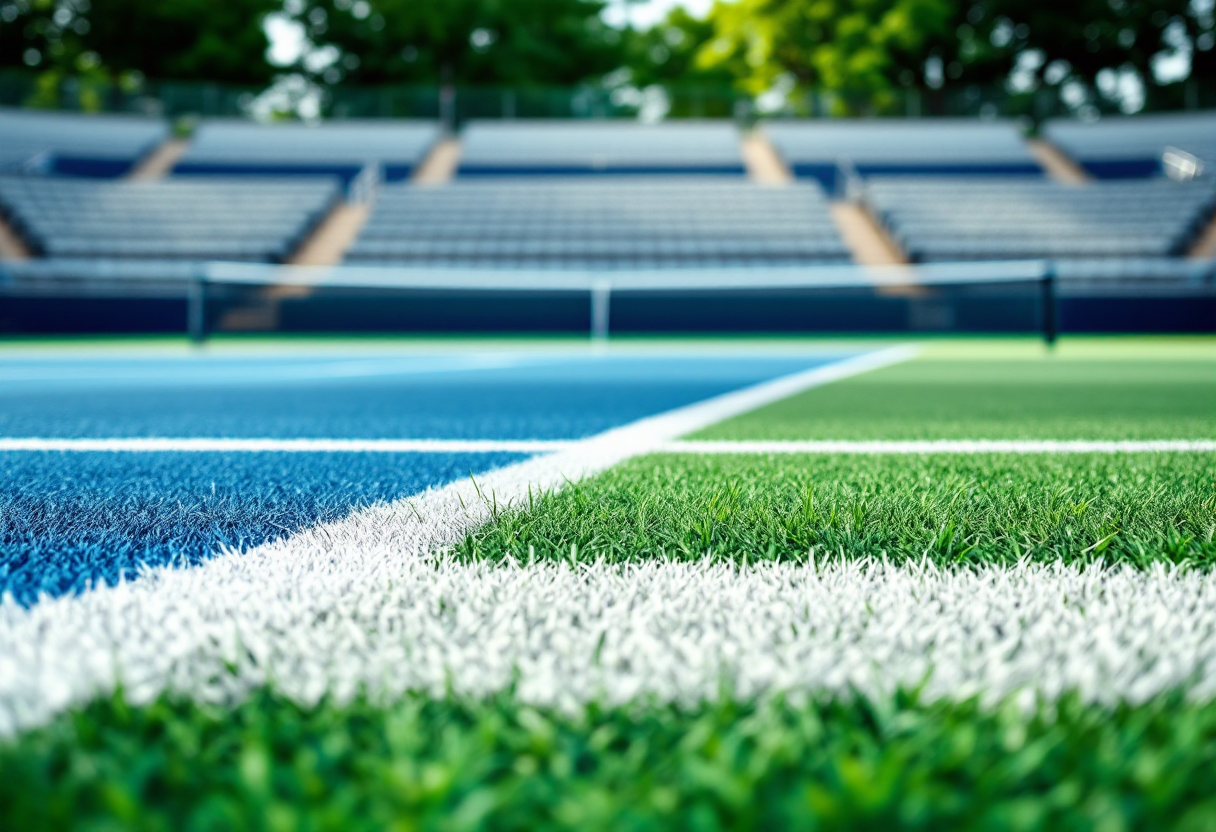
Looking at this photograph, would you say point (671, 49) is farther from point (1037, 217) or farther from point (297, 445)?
point (297, 445)

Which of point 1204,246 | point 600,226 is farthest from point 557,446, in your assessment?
point 1204,246

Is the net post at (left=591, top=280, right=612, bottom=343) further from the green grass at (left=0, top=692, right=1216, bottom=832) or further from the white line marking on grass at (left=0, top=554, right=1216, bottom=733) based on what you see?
the green grass at (left=0, top=692, right=1216, bottom=832)

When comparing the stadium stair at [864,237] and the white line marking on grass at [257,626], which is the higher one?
the stadium stair at [864,237]

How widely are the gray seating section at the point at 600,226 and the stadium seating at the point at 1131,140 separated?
26.2ft

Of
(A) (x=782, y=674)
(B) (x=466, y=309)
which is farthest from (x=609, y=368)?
(B) (x=466, y=309)

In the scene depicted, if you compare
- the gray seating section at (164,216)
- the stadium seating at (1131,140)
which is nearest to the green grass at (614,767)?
the gray seating section at (164,216)

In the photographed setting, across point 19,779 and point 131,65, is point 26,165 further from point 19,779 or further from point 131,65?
point 19,779

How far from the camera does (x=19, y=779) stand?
0.56 metres

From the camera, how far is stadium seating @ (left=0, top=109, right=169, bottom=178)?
22062 mm

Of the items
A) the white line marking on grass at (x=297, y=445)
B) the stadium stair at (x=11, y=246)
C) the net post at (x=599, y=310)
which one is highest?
the stadium stair at (x=11, y=246)

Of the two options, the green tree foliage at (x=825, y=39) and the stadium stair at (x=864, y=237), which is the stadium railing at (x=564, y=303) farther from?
the green tree foliage at (x=825, y=39)

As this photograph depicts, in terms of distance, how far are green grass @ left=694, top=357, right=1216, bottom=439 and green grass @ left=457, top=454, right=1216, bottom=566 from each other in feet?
2.62

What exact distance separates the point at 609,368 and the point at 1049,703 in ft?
21.9

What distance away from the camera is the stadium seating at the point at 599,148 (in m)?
24.5
